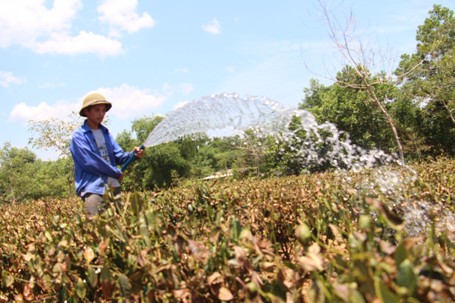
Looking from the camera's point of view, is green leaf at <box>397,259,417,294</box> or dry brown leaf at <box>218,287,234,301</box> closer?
green leaf at <box>397,259,417,294</box>

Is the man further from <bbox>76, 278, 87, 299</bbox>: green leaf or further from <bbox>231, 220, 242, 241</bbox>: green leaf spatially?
<bbox>231, 220, 242, 241</bbox>: green leaf

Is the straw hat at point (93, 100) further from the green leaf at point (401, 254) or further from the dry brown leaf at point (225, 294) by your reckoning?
the green leaf at point (401, 254)

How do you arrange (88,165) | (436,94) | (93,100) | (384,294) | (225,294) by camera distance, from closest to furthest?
(384,294) < (225,294) < (88,165) < (93,100) < (436,94)

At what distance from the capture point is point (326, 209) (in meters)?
2.98

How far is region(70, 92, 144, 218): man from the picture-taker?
12.4ft

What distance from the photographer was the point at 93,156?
3.81 meters

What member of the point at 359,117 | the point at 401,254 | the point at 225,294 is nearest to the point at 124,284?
the point at 225,294

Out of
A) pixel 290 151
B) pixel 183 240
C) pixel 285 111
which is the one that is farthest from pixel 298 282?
pixel 290 151

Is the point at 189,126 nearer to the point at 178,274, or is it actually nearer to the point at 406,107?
the point at 178,274

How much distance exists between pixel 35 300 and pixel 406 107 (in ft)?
80.6

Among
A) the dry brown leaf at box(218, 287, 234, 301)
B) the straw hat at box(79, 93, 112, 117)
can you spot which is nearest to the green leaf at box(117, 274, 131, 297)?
the dry brown leaf at box(218, 287, 234, 301)

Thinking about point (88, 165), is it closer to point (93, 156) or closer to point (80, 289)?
point (93, 156)

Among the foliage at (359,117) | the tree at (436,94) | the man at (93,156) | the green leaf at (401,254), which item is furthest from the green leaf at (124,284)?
the foliage at (359,117)

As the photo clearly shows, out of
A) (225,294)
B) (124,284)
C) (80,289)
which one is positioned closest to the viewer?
(225,294)
